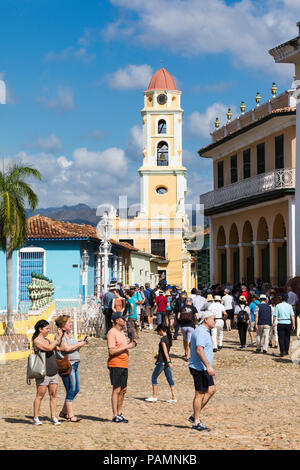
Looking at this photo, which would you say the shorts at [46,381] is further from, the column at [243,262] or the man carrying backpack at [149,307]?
the column at [243,262]

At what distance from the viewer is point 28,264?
33812 mm

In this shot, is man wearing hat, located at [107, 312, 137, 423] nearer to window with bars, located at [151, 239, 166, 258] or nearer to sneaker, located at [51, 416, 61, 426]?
sneaker, located at [51, 416, 61, 426]

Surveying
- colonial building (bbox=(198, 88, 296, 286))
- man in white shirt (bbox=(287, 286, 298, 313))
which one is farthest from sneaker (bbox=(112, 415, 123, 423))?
colonial building (bbox=(198, 88, 296, 286))

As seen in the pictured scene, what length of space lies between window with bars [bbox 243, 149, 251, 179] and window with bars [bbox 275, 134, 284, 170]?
133 inches

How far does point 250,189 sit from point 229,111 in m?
7.09

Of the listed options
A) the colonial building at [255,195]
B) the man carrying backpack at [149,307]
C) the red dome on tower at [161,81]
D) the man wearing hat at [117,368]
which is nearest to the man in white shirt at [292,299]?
the colonial building at [255,195]

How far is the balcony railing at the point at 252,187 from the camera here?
29.9 m

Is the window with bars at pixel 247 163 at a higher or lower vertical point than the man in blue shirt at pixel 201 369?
higher

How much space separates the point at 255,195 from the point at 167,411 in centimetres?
2058

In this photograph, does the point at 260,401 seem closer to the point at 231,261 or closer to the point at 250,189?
the point at 250,189

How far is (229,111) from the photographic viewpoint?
130 ft

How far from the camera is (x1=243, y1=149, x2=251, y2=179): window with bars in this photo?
34719 millimetres

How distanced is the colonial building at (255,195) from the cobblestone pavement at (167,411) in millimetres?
11908
